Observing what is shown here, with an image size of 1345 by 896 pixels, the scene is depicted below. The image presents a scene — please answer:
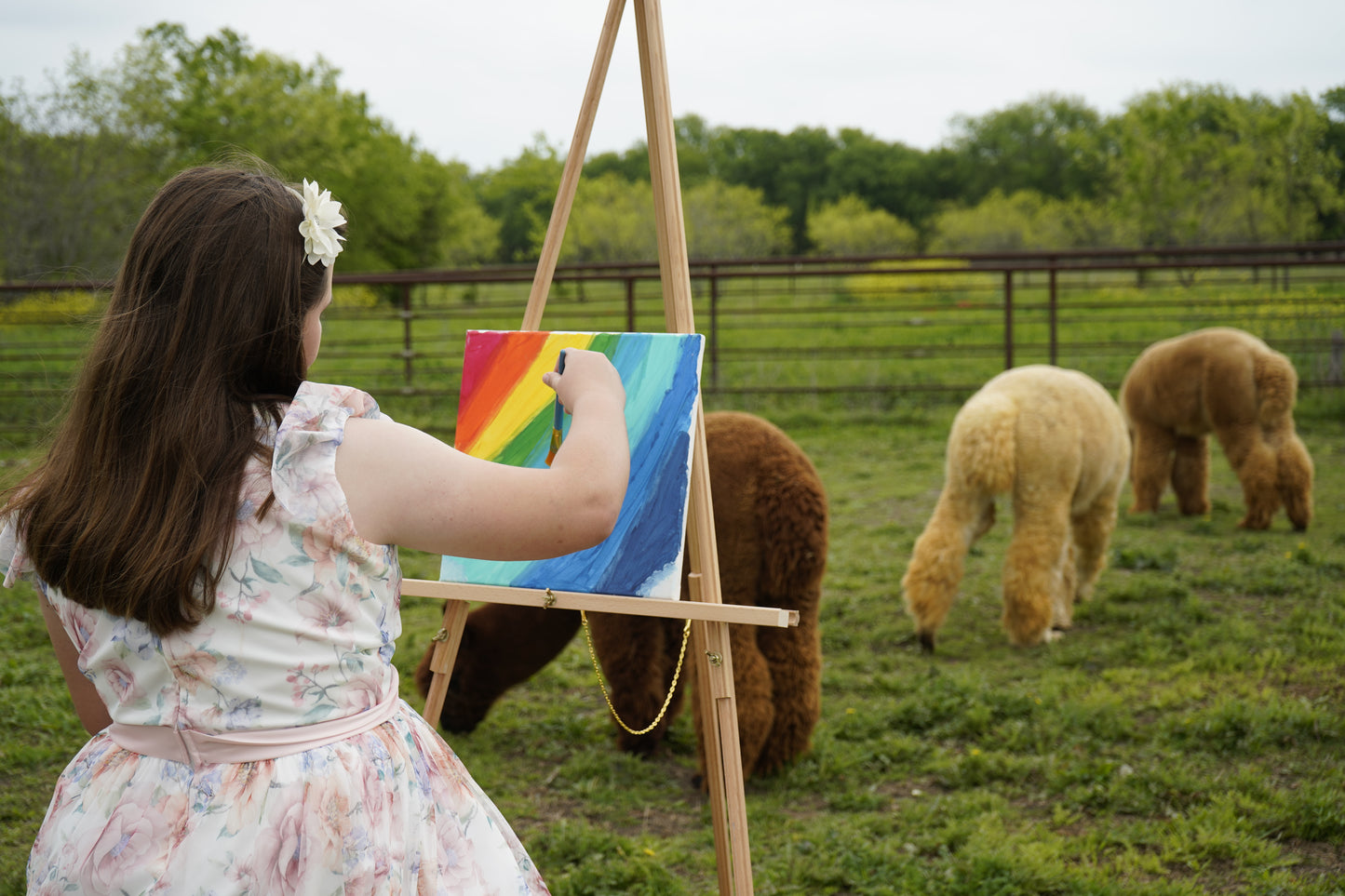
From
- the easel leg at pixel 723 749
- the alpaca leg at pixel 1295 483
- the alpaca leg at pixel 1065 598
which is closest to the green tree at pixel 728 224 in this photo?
the alpaca leg at pixel 1295 483

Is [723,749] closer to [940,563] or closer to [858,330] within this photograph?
[940,563]

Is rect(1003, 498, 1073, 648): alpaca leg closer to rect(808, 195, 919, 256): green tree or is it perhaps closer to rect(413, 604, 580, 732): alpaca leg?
rect(413, 604, 580, 732): alpaca leg

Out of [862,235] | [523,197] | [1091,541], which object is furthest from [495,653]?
[523,197]

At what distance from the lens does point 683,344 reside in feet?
7.44

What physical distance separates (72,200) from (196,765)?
21238mm

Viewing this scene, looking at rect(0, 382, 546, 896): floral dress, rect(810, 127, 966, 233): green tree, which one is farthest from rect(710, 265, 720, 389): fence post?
rect(810, 127, 966, 233): green tree

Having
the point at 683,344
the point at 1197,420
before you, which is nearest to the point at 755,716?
the point at 683,344

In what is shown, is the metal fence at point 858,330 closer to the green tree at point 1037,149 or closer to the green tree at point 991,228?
the green tree at point 991,228

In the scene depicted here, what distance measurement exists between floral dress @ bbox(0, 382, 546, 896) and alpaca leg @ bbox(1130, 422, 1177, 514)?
727 cm

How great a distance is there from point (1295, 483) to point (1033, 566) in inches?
122

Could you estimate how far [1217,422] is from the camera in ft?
22.7

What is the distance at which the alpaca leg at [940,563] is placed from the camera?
4797 mm

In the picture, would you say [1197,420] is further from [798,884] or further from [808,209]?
[808,209]

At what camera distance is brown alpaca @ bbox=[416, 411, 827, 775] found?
11.2ft
